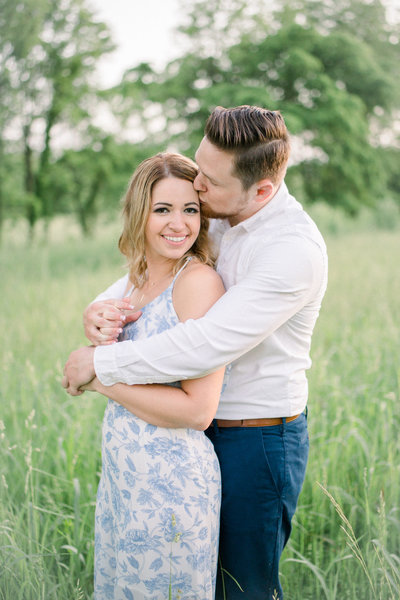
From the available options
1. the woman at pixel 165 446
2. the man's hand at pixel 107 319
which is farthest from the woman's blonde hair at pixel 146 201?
the man's hand at pixel 107 319

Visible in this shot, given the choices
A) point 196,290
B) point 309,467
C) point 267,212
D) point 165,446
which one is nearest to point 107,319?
point 196,290

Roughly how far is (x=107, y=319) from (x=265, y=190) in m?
0.77

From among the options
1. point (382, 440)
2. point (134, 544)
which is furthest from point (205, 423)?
point (382, 440)

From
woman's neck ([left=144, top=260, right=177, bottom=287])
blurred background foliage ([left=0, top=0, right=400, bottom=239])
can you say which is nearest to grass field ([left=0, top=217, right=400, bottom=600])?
woman's neck ([left=144, top=260, right=177, bottom=287])

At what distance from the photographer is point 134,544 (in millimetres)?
1919

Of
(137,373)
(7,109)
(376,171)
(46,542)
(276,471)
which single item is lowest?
(46,542)

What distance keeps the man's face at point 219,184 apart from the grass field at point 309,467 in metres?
1.06

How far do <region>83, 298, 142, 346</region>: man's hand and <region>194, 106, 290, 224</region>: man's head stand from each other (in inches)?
20.6

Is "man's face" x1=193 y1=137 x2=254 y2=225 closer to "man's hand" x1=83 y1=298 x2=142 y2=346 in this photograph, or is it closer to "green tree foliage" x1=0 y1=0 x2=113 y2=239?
"man's hand" x1=83 y1=298 x2=142 y2=346

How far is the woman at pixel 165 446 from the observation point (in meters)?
1.88

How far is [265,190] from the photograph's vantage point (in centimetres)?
203

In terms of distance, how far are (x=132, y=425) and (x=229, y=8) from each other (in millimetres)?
16999

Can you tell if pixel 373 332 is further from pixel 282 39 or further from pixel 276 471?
pixel 282 39

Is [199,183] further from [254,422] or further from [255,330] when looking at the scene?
[254,422]
